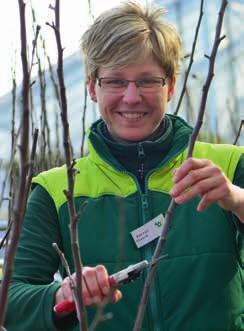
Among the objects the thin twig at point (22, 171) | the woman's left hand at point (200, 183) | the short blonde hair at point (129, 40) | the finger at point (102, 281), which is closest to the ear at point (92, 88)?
the short blonde hair at point (129, 40)

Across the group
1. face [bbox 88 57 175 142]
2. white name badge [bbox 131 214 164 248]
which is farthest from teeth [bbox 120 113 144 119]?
white name badge [bbox 131 214 164 248]

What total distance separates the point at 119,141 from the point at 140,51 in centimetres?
22

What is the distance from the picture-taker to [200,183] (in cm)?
112

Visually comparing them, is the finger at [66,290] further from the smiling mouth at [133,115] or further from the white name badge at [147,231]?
the smiling mouth at [133,115]

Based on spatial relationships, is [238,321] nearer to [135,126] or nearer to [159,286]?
[159,286]

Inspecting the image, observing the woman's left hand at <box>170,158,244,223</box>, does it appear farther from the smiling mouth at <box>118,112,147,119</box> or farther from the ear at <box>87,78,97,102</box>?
the ear at <box>87,78,97,102</box>

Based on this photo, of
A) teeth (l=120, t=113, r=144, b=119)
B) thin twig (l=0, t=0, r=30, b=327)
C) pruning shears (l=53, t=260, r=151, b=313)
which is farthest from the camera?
teeth (l=120, t=113, r=144, b=119)

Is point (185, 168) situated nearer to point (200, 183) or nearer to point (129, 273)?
point (200, 183)

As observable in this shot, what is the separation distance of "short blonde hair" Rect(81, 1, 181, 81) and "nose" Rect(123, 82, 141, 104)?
0.05 m

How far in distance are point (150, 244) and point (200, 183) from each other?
47cm

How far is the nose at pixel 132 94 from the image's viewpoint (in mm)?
1590

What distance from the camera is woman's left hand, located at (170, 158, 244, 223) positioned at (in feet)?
3.51

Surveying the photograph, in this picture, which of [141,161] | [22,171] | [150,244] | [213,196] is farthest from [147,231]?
[22,171]

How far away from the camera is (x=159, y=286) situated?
1.53 metres
